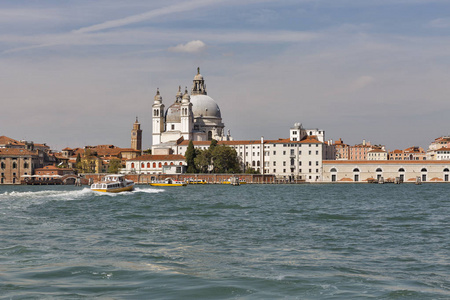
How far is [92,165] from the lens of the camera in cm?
9975

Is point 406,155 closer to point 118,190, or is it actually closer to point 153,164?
point 153,164

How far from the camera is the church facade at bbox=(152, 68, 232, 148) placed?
9427 centimetres

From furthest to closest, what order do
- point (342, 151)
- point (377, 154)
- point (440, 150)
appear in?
point (342, 151) < point (377, 154) < point (440, 150)

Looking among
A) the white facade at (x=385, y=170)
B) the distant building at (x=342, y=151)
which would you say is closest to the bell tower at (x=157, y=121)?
the white facade at (x=385, y=170)

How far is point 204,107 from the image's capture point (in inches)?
3935

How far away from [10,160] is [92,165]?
16.5 meters

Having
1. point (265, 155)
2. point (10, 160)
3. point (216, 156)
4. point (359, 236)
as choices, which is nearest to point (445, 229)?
point (359, 236)

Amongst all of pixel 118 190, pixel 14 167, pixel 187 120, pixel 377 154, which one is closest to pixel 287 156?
pixel 187 120

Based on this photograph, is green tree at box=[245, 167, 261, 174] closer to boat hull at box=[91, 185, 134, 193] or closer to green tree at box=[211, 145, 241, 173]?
green tree at box=[211, 145, 241, 173]

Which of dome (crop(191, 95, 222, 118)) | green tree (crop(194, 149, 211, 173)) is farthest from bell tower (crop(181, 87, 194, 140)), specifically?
green tree (crop(194, 149, 211, 173))

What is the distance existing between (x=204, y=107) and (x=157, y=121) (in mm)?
7963

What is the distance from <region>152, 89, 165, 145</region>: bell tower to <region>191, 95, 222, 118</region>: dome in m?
5.52

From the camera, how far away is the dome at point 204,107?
9975 centimetres

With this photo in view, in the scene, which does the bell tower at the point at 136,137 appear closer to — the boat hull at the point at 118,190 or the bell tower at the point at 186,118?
the bell tower at the point at 186,118
